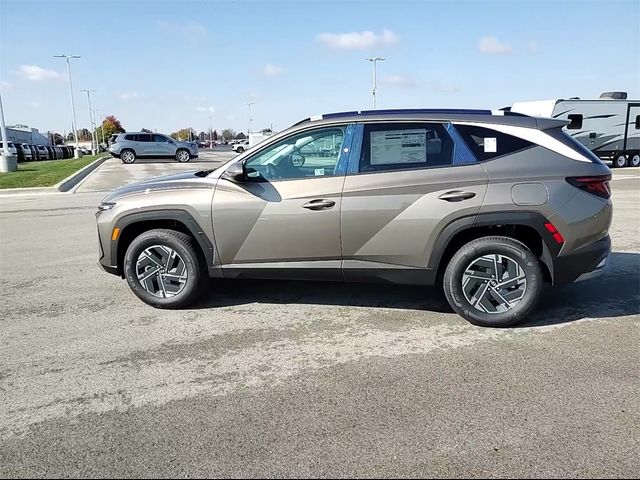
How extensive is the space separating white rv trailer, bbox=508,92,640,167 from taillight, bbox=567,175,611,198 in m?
19.3

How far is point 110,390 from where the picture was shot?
10.3 feet

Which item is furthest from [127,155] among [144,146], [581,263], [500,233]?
[581,263]

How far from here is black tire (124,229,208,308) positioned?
438 centimetres

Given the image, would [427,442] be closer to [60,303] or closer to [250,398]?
[250,398]

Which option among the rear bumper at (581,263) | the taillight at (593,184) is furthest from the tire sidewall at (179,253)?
the taillight at (593,184)

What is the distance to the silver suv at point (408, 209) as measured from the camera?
391 centimetres

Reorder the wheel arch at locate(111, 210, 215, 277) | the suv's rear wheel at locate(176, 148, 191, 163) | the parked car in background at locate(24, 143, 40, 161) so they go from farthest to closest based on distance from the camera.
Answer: the parked car in background at locate(24, 143, 40, 161), the suv's rear wheel at locate(176, 148, 191, 163), the wheel arch at locate(111, 210, 215, 277)

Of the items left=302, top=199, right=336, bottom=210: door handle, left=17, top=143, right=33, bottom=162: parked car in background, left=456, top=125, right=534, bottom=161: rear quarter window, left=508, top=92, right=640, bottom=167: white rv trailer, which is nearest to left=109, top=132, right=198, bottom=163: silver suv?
left=17, top=143, right=33, bottom=162: parked car in background

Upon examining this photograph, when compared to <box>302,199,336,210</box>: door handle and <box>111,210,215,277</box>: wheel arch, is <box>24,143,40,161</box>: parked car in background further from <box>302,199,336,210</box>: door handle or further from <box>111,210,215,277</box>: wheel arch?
<box>302,199,336,210</box>: door handle

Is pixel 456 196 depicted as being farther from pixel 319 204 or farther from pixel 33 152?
pixel 33 152

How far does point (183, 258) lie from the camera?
173 inches

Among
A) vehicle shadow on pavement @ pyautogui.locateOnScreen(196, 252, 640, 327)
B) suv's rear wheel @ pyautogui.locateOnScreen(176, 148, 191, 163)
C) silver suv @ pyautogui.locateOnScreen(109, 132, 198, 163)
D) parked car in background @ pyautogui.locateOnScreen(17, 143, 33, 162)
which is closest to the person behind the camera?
vehicle shadow on pavement @ pyautogui.locateOnScreen(196, 252, 640, 327)

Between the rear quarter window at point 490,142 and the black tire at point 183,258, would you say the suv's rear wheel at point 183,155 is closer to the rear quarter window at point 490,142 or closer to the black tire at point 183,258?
the black tire at point 183,258

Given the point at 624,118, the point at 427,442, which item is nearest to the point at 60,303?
the point at 427,442
